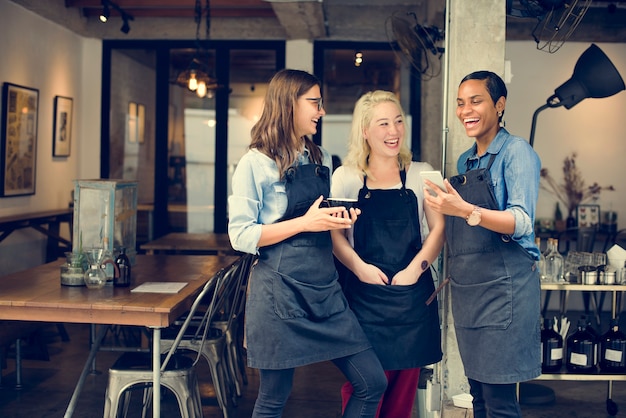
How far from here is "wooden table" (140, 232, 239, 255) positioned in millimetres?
6414

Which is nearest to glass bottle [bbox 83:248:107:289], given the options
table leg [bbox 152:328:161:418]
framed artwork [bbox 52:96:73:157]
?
table leg [bbox 152:328:161:418]

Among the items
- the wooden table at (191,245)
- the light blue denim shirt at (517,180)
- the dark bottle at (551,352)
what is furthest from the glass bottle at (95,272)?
the wooden table at (191,245)

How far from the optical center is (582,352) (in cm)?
405

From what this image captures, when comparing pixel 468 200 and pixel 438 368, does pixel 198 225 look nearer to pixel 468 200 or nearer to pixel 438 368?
pixel 438 368

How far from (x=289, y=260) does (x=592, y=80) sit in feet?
10.0

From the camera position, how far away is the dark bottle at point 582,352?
405 cm

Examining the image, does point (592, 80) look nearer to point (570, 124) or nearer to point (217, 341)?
point (217, 341)

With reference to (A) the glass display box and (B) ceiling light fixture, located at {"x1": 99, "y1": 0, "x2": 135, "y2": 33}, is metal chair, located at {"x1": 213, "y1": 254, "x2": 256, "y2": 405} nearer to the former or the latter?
(A) the glass display box

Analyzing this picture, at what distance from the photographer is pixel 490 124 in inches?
113

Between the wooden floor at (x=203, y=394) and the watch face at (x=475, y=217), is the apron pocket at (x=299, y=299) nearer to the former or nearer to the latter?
the watch face at (x=475, y=217)

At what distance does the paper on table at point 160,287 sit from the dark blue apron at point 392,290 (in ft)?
3.71

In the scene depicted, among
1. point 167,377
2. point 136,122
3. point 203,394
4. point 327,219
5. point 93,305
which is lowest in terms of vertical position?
point 203,394

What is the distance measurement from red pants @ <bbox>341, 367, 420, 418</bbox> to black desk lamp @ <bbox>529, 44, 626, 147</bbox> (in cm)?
219

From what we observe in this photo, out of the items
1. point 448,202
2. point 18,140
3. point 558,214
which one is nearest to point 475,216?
point 448,202
